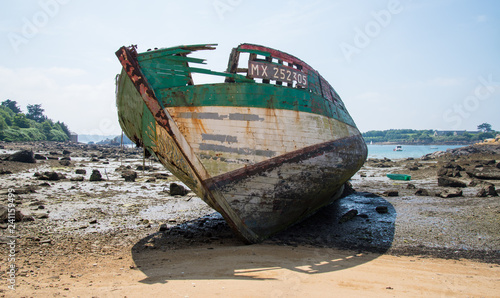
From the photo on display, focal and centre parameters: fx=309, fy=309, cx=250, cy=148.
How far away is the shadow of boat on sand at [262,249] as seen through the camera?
4434mm

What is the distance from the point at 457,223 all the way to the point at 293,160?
4403mm

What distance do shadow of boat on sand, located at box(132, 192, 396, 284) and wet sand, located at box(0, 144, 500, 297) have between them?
20 mm

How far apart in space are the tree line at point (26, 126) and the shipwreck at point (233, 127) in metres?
56.4

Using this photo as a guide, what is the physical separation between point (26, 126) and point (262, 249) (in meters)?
77.0

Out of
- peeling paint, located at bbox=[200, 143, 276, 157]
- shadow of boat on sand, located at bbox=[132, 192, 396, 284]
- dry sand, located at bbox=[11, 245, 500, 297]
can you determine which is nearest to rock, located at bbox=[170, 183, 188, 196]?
shadow of boat on sand, located at bbox=[132, 192, 396, 284]

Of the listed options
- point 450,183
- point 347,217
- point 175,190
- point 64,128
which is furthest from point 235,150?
point 64,128

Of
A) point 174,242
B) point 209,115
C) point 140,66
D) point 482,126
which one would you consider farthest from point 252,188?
point 482,126

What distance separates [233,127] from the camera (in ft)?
17.2

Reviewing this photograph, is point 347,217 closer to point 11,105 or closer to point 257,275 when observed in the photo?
point 257,275

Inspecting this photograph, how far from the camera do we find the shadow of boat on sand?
14.5 ft

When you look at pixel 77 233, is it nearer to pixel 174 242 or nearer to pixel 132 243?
pixel 132 243

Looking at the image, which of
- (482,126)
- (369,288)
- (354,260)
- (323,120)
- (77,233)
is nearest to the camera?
(369,288)

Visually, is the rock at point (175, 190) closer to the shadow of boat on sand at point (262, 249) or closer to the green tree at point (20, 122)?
the shadow of boat on sand at point (262, 249)

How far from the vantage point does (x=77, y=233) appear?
6238 millimetres
